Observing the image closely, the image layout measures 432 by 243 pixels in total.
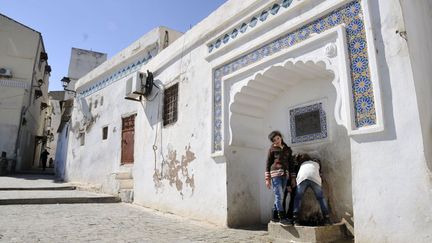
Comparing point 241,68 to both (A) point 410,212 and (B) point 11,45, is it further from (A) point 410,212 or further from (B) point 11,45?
(B) point 11,45

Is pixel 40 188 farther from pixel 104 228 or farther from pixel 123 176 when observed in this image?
pixel 104 228

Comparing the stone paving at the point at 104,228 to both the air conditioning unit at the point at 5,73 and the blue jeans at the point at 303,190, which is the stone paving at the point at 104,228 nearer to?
the blue jeans at the point at 303,190

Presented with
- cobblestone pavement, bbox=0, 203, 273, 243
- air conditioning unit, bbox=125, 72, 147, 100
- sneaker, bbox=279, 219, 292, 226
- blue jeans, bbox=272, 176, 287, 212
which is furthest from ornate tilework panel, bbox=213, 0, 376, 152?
air conditioning unit, bbox=125, 72, 147, 100

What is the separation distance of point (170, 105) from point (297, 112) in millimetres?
3267

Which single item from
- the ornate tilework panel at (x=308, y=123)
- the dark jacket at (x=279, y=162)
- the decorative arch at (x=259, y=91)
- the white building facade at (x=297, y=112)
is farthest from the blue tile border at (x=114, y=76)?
the dark jacket at (x=279, y=162)

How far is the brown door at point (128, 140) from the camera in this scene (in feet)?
33.9

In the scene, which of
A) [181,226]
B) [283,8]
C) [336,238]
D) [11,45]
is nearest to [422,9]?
[283,8]

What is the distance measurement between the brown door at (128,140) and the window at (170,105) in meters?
2.99

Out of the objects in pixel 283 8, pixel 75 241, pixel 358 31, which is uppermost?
pixel 283 8

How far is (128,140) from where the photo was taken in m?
10.5

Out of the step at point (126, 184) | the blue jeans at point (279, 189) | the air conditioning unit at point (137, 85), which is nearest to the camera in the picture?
the blue jeans at point (279, 189)

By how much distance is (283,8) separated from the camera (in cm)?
488

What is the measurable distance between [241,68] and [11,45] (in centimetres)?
1580

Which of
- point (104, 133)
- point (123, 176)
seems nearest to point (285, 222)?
point (123, 176)
